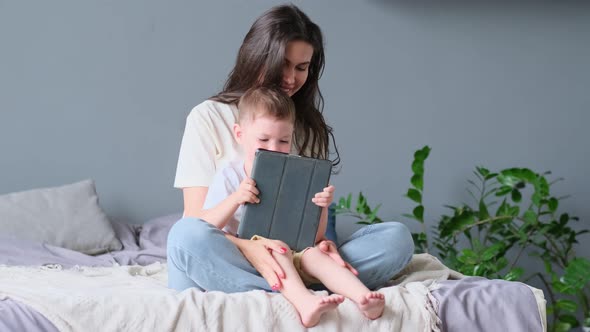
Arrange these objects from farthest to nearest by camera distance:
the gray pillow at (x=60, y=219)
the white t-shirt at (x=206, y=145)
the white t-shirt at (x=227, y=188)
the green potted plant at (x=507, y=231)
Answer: the green potted plant at (x=507, y=231)
the gray pillow at (x=60, y=219)
the white t-shirt at (x=206, y=145)
the white t-shirt at (x=227, y=188)

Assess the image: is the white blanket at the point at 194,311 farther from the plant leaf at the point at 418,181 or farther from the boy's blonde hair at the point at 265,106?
the plant leaf at the point at 418,181

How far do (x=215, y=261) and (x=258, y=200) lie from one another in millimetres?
161

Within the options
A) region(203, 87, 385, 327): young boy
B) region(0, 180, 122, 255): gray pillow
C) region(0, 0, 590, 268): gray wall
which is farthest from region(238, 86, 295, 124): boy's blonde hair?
region(0, 0, 590, 268): gray wall

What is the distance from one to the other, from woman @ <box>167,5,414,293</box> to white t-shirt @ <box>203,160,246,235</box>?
0.16 ft

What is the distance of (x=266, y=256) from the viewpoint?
5.70 feet

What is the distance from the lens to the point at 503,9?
3.43 metres

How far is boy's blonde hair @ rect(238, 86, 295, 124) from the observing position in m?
1.85

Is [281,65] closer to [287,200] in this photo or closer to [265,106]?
[265,106]

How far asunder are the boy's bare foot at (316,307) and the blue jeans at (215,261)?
0.58 ft

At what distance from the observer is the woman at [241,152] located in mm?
1744

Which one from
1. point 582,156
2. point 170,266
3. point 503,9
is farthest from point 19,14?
point 582,156

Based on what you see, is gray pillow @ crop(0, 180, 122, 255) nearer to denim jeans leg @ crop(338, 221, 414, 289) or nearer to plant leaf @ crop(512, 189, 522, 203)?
denim jeans leg @ crop(338, 221, 414, 289)

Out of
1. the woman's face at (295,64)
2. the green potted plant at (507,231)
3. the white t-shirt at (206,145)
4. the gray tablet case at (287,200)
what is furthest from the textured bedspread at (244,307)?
the green potted plant at (507,231)

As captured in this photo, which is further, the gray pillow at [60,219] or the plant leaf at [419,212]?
the plant leaf at [419,212]
